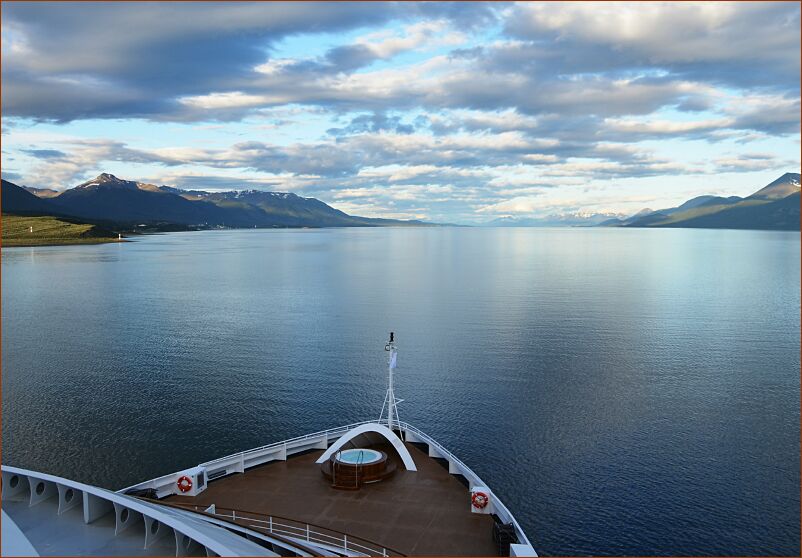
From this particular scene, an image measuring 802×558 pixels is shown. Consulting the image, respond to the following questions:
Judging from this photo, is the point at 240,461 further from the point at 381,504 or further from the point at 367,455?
the point at 381,504

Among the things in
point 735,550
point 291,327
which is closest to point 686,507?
point 735,550

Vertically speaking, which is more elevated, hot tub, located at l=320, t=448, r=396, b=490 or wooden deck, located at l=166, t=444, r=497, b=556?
hot tub, located at l=320, t=448, r=396, b=490

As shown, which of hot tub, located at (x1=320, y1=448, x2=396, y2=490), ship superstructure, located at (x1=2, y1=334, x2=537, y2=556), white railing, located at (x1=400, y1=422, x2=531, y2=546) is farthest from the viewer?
hot tub, located at (x1=320, y1=448, x2=396, y2=490)

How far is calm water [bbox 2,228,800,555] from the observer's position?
41062 mm

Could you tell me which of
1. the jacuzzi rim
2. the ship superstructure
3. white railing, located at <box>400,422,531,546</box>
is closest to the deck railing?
the ship superstructure

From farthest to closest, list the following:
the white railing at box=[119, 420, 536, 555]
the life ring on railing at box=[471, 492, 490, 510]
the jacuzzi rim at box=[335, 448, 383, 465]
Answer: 1. the jacuzzi rim at box=[335, 448, 383, 465]
2. the white railing at box=[119, 420, 536, 555]
3. the life ring on railing at box=[471, 492, 490, 510]

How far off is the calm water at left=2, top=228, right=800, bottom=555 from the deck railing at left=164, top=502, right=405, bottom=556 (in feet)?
45.2

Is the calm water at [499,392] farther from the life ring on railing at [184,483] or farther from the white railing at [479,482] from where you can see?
the life ring on railing at [184,483]

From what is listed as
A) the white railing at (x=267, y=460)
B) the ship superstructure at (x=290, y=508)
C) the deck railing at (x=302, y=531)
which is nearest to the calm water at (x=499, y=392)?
the white railing at (x=267, y=460)

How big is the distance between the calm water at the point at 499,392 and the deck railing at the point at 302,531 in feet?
45.2

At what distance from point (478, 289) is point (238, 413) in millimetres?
91662

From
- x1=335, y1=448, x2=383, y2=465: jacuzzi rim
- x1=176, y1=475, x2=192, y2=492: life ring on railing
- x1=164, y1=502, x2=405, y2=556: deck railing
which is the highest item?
x1=335, y1=448, x2=383, y2=465: jacuzzi rim

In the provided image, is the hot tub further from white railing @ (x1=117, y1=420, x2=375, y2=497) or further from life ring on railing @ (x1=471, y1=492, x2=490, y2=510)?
life ring on railing @ (x1=471, y1=492, x2=490, y2=510)

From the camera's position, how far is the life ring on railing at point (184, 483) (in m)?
32.8
